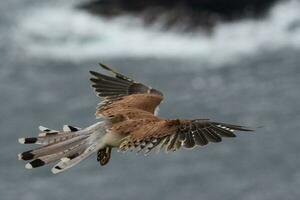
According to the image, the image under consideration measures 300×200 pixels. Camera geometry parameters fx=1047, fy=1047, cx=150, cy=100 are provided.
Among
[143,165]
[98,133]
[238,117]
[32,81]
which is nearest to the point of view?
[98,133]

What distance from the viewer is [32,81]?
27906 millimetres

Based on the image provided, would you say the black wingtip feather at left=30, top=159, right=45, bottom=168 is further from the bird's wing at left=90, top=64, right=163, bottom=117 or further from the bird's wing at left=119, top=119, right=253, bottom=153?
the bird's wing at left=90, top=64, right=163, bottom=117

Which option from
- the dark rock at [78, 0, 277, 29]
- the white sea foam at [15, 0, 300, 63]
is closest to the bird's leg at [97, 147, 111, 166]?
the white sea foam at [15, 0, 300, 63]

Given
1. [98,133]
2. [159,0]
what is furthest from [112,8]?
[98,133]

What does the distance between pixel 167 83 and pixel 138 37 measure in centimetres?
453

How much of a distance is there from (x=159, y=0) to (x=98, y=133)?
23.8 m

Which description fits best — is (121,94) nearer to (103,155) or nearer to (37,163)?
(103,155)

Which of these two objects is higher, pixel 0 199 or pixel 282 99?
pixel 282 99

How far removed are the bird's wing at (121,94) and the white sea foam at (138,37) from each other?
19514mm

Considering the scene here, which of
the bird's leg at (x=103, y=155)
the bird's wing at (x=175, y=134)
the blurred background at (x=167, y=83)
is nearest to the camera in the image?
the bird's wing at (x=175, y=134)

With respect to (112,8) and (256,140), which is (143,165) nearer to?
(256,140)

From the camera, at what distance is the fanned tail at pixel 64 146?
770 centimetres

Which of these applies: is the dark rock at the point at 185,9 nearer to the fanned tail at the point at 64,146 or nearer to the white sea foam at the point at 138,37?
the white sea foam at the point at 138,37

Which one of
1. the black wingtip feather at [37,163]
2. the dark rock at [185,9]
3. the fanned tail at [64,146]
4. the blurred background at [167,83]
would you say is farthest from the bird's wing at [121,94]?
the dark rock at [185,9]
